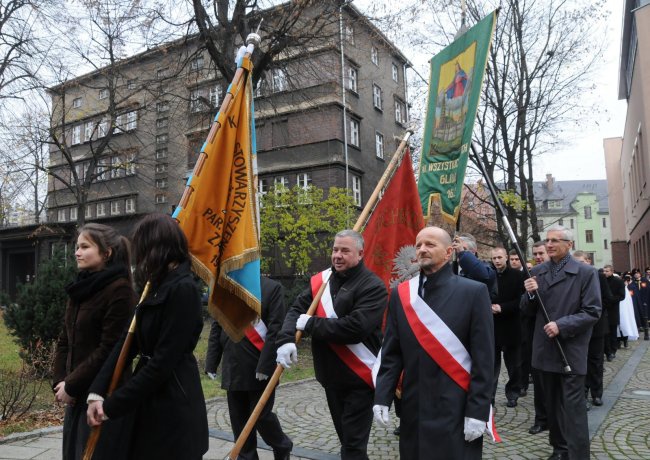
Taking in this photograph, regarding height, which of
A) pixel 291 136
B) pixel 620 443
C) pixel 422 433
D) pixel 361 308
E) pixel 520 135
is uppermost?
pixel 291 136

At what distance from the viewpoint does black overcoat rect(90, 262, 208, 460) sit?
2.81m

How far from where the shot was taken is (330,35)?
13328 mm

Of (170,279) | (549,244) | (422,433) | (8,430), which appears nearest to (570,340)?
(549,244)

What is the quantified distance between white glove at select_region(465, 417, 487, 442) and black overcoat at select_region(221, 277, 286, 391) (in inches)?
76.3

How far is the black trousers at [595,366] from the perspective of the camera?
7508 millimetres

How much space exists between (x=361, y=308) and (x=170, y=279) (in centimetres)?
165

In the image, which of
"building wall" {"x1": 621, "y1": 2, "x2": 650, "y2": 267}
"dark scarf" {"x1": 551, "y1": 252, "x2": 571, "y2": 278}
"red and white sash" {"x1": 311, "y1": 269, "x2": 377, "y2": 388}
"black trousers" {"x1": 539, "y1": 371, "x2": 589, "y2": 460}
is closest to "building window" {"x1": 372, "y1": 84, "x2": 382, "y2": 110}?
"building wall" {"x1": 621, "y1": 2, "x2": 650, "y2": 267}

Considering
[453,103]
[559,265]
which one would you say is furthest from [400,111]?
[559,265]

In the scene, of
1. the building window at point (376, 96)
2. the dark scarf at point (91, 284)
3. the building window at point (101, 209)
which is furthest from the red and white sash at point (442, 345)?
the building window at point (101, 209)

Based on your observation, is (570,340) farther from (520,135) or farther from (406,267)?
(520,135)

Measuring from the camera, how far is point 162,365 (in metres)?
2.82

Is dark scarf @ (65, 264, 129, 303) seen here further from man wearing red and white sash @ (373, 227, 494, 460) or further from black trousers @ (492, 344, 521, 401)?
black trousers @ (492, 344, 521, 401)

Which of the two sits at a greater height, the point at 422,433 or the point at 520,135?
the point at 520,135

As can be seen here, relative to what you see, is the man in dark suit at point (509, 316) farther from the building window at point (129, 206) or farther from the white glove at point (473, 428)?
the building window at point (129, 206)
